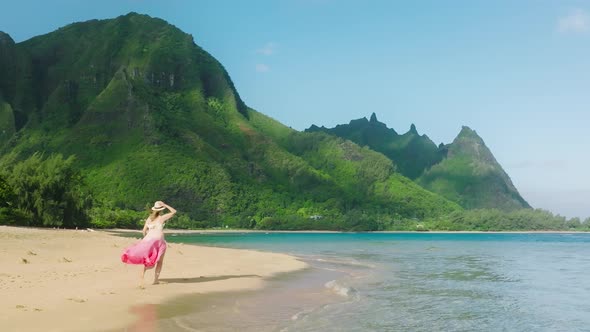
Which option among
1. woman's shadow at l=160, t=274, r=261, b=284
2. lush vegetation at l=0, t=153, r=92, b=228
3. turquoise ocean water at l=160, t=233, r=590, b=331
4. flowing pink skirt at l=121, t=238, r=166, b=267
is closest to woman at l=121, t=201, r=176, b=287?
flowing pink skirt at l=121, t=238, r=166, b=267

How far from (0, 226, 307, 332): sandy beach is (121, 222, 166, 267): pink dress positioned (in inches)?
31.7

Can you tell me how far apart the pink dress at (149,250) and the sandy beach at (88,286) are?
805 millimetres

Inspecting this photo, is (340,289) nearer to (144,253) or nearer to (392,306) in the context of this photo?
(392,306)

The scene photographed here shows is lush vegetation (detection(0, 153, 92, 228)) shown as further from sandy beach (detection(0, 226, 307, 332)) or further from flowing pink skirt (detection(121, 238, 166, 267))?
flowing pink skirt (detection(121, 238, 166, 267))

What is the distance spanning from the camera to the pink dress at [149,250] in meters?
15.9

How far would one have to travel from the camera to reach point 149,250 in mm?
15953

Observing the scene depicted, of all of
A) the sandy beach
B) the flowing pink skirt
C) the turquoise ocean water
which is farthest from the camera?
the flowing pink skirt

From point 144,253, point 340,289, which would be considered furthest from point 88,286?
point 340,289

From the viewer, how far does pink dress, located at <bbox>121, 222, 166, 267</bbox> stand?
1594cm

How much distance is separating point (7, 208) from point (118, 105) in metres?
152

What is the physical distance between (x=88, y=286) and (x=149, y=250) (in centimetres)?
195

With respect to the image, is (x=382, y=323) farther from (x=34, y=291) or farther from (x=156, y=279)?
(x=34, y=291)

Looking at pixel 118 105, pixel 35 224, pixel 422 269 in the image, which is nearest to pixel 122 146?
pixel 118 105

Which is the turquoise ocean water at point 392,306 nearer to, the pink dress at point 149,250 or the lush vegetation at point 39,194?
the pink dress at point 149,250
